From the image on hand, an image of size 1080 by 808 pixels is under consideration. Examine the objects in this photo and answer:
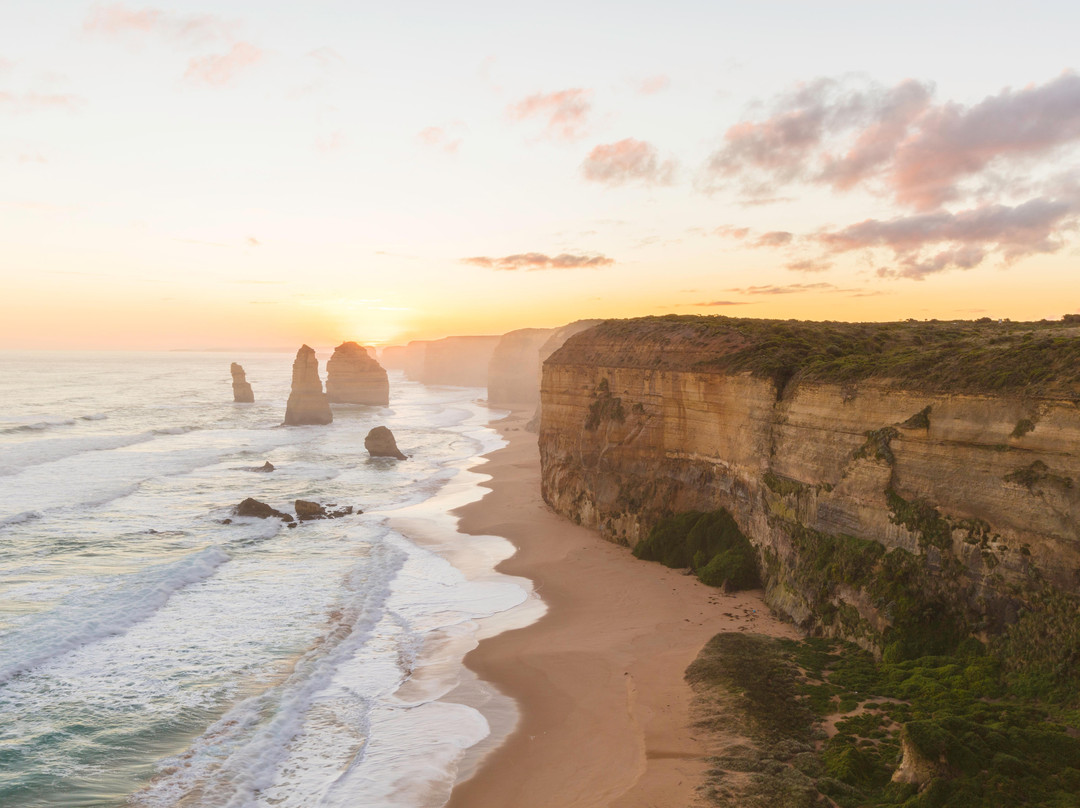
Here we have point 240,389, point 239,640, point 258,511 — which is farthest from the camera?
point 240,389

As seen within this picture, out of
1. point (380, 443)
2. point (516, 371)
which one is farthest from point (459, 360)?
point (380, 443)

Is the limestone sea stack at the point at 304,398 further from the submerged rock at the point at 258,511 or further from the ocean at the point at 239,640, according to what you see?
the submerged rock at the point at 258,511

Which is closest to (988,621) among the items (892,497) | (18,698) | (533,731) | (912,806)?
(892,497)

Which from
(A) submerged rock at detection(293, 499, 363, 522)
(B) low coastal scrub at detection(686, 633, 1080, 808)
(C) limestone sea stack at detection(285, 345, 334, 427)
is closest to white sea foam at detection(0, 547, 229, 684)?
(A) submerged rock at detection(293, 499, 363, 522)

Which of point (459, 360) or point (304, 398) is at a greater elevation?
point (459, 360)

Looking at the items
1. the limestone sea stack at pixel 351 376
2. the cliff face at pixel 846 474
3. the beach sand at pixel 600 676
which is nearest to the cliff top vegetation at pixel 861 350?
the cliff face at pixel 846 474

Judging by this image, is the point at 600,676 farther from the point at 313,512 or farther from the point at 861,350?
the point at 313,512
